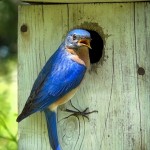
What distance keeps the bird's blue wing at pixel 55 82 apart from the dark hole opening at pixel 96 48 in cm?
31

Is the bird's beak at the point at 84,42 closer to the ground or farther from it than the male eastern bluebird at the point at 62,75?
farther from it

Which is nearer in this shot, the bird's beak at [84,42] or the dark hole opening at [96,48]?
the bird's beak at [84,42]

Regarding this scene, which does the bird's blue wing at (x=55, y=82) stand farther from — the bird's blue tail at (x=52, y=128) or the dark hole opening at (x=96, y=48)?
the dark hole opening at (x=96, y=48)

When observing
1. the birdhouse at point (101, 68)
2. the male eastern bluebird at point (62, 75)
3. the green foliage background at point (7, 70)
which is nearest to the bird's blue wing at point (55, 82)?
the male eastern bluebird at point (62, 75)

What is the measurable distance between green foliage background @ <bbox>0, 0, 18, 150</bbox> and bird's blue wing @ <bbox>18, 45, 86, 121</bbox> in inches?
14.5

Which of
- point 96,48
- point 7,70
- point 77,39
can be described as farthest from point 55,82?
point 7,70

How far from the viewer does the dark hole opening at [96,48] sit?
444cm

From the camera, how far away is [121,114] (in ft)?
14.2

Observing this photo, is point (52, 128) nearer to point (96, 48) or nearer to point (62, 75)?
point (62, 75)

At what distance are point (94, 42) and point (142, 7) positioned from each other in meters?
0.44

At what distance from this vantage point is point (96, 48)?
4.58 m

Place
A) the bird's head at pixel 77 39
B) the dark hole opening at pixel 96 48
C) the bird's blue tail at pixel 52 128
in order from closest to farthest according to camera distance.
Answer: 1. the bird's head at pixel 77 39
2. the bird's blue tail at pixel 52 128
3. the dark hole opening at pixel 96 48

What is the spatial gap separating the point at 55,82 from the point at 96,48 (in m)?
0.55

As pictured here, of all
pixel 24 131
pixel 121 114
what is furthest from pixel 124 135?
pixel 24 131
